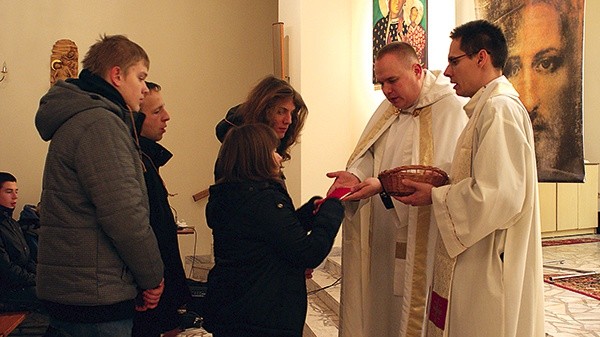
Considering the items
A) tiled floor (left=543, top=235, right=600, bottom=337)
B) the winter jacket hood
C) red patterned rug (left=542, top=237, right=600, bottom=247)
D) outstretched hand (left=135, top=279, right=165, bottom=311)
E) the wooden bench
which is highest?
the winter jacket hood

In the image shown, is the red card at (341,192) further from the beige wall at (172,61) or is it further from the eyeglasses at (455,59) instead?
the beige wall at (172,61)

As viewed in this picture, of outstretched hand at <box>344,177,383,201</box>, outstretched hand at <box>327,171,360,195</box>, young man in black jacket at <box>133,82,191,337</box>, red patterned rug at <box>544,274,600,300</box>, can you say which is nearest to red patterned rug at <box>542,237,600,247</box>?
red patterned rug at <box>544,274,600,300</box>

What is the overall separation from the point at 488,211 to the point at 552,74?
2.01m

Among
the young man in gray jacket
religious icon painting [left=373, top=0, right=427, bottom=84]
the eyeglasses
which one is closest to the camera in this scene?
the young man in gray jacket

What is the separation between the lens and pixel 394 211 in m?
2.95

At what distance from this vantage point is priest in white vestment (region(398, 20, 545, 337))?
2158 mm

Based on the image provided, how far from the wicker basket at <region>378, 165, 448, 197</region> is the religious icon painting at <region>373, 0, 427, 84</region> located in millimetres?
2729

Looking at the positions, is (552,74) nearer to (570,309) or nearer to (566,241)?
(570,309)

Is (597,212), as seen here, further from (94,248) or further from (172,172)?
(94,248)

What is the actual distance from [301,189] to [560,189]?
3.64 metres

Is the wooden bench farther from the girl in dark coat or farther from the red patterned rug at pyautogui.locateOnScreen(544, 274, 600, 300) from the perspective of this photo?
the red patterned rug at pyautogui.locateOnScreen(544, 274, 600, 300)

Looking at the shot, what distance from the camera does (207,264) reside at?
7.55 metres

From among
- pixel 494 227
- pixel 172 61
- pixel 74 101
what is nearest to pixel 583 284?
pixel 494 227

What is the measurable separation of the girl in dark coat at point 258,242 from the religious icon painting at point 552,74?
2.11m
